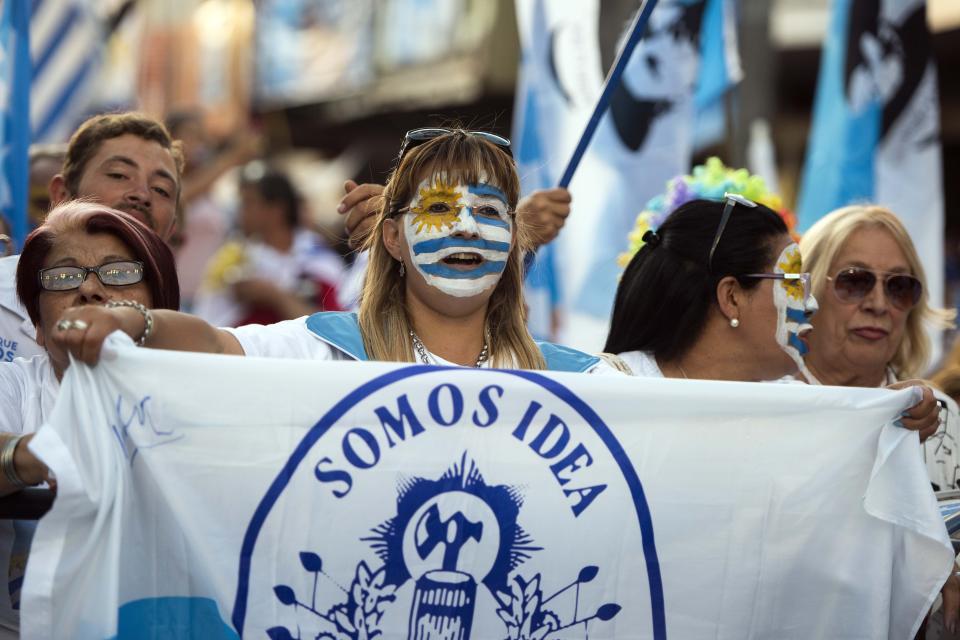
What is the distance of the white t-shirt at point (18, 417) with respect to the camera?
9.93 ft

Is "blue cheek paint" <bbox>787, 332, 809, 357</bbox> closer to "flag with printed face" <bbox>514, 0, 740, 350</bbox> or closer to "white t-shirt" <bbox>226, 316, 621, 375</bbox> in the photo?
"white t-shirt" <bbox>226, 316, 621, 375</bbox>

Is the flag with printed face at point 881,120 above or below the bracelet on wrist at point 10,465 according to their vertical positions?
above

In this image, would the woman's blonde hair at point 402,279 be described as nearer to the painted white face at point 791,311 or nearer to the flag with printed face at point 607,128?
the painted white face at point 791,311

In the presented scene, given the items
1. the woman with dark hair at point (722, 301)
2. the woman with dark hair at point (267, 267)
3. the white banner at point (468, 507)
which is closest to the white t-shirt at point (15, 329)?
the white banner at point (468, 507)

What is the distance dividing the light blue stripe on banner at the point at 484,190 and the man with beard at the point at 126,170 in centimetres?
130

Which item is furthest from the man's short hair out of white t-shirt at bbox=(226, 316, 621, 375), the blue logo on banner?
the blue logo on banner

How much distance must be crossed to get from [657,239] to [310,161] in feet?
47.2

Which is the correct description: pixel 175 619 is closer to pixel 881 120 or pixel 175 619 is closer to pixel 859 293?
pixel 859 293

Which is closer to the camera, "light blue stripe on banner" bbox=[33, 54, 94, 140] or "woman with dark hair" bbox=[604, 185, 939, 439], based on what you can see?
"woman with dark hair" bbox=[604, 185, 939, 439]

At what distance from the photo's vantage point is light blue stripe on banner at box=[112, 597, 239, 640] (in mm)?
2775

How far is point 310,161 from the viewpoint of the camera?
59.4 ft

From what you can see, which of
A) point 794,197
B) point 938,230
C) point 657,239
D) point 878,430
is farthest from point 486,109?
point 878,430

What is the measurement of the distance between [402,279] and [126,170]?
4.19ft

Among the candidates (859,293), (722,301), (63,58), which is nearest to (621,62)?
(722,301)
